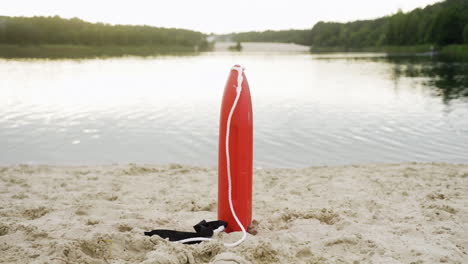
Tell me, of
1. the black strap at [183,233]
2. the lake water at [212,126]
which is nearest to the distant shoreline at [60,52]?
the lake water at [212,126]

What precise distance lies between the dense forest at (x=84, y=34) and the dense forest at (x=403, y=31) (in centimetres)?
4650

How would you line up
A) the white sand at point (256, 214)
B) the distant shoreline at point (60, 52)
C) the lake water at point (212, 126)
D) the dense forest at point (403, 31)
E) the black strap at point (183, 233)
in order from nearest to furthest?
the white sand at point (256, 214), the black strap at point (183, 233), the lake water at point (212, 126), the distant shoreline at point (60, 52), the dense forest at point (403, 31)

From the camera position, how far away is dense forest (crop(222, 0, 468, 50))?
81.7 m

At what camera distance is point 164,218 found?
4.08m

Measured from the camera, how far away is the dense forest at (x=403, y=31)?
81.7 meters

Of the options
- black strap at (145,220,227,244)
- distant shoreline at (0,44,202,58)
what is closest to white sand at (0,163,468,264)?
black strap at (145,220,227,244)

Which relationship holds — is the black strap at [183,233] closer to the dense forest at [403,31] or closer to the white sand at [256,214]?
the white sand at [256,214]

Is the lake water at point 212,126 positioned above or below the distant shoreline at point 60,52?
below

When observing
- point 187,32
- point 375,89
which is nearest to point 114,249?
point 375,89

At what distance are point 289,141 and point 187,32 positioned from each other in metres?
140

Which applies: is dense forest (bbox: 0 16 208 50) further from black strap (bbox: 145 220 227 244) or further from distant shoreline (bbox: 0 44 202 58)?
black strap (bbox: 145 220 227 244)

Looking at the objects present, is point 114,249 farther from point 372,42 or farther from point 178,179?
point 372,42

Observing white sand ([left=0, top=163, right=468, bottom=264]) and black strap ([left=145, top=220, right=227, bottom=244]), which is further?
black strap ([left=145, top=220, right=227, bottom=244])

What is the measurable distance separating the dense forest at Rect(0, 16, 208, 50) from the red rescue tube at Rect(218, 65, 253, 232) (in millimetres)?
101034
